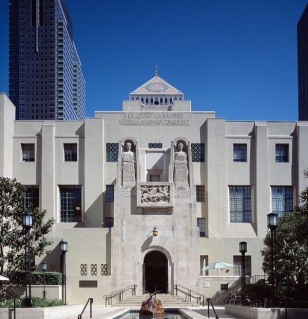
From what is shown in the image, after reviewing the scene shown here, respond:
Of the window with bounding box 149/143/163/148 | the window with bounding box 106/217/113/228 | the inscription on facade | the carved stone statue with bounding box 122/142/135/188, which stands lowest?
the window with bounding box 106/217/113/228

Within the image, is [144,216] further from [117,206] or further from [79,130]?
[79,130]

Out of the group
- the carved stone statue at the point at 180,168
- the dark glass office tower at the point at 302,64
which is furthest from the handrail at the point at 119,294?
the dark glass office tower at the point at 302,64

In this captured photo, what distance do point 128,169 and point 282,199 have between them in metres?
12.2

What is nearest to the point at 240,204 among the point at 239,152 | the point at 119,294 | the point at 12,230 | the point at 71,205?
the point at 239,152

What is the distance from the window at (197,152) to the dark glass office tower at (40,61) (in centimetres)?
11432

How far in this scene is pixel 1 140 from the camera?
44781 mm

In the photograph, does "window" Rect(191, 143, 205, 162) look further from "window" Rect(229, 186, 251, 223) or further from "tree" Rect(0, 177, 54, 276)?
"tree" Rect(0, 177, 54, 276)

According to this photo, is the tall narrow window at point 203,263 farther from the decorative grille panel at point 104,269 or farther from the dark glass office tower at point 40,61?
the dark glass office tower at point 40,61

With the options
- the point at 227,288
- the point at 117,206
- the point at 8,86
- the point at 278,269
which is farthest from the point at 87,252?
the point at 8,86

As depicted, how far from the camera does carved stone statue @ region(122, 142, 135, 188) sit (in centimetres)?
4219

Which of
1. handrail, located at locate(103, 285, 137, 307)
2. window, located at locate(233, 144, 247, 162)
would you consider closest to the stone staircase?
handrail, located at locate(103, 285, 137, 307)

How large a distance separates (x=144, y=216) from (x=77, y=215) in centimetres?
682

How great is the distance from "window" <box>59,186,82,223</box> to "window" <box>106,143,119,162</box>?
10.1 feet

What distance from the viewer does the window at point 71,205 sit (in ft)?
152
